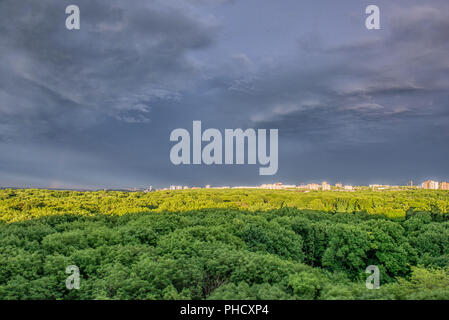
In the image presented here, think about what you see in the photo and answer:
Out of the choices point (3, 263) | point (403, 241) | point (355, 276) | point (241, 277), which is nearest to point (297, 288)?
point (241, 277)

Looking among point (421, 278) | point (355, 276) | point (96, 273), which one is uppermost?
point (96, 273)

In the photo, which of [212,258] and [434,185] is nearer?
[212,258]

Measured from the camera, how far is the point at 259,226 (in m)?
47.7

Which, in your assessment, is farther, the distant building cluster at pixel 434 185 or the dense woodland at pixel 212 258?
the distant building cluster at pixel 434 185

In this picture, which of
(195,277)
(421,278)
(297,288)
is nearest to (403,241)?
(421,278)

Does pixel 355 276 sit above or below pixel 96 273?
below

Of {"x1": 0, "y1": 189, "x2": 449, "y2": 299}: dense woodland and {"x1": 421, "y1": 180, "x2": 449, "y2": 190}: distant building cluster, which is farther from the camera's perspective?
{"x1": 421, "y1": 180, "x2": 449, "y2": 190}: distant building cluster

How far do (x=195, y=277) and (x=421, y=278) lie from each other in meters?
29.4
